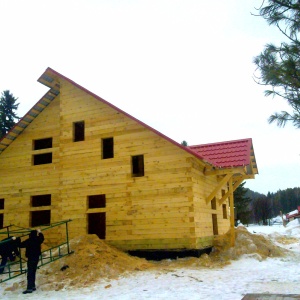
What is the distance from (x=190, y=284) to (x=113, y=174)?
7020mm

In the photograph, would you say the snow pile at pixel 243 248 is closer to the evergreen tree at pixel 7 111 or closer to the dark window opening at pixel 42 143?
the dark window opening at pixel 42 143

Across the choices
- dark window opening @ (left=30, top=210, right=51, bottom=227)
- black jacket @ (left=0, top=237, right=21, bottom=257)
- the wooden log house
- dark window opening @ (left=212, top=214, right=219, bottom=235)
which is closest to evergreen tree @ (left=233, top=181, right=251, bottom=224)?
the wooden log house

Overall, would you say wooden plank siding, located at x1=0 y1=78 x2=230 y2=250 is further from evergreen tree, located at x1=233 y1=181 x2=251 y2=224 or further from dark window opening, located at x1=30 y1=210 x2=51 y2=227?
evergreen tree, located at x1=233 y1=181 x2=251 y2=224

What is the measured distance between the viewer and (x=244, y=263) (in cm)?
1394

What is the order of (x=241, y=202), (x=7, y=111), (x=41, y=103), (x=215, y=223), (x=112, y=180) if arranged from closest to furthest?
(x=112, y=180), (x=215, y=223), (x=41, y=103), (x=7, y=111), (x=241, y=202)

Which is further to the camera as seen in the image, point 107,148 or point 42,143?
point 42,143

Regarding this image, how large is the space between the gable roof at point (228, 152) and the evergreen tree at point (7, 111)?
1899 cm

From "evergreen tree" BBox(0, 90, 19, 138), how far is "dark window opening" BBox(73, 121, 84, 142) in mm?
14653

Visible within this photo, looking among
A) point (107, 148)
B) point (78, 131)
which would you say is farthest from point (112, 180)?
point (78, 131)

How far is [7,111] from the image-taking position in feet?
101

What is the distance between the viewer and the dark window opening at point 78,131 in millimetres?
17781

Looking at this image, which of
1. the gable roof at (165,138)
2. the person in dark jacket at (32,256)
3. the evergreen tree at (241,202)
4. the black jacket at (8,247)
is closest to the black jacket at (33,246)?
the person in dark jacket at (32,256)

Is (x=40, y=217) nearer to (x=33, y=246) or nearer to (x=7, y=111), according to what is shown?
(x=33, y=246)

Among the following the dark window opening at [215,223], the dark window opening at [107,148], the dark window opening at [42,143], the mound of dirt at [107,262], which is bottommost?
the mound of dirt at [107,262]
